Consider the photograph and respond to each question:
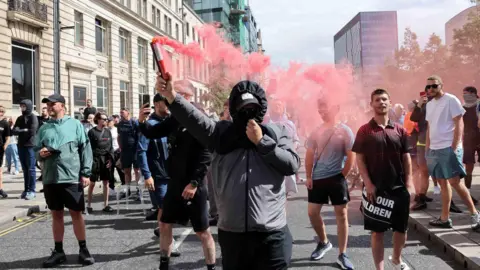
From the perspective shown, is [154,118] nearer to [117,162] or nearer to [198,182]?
[198,182]

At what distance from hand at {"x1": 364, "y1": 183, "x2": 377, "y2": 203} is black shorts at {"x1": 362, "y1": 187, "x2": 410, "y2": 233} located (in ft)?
0.12

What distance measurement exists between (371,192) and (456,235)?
215cm

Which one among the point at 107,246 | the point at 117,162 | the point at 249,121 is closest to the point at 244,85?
the point at 249,121

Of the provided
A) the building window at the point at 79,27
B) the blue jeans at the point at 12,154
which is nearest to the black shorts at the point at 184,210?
the blue jeans at the point at 12,154

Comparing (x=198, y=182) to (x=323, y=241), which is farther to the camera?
(x=323, y=241)

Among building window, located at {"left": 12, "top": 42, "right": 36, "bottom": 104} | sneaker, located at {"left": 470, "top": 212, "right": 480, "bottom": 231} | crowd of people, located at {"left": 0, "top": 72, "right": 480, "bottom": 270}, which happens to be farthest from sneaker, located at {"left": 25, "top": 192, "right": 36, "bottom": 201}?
building window, located at {"left": 12, "top": 42, "right": 36, "bottom": 104}

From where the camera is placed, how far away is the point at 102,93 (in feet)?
87.4

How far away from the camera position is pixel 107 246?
5.51 m

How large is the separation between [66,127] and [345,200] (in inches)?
134

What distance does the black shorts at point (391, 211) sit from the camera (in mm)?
3764

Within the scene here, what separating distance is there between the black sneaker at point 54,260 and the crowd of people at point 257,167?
1 centimetres

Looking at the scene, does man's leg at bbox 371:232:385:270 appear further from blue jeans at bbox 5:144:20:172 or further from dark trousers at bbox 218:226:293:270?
blue jeans at bbox 5:144:20:172

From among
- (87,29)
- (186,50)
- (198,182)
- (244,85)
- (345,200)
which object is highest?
(87,29)

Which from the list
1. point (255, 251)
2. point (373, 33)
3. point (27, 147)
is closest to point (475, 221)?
point (255, 251)
